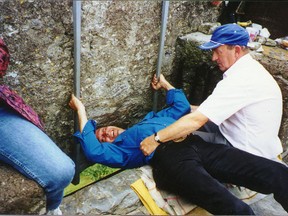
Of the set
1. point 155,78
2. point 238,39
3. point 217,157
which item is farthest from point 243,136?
point 155,78

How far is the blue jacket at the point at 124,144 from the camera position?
3.30 meters

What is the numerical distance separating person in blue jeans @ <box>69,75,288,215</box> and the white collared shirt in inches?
8.5

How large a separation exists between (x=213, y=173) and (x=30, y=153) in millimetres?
1735

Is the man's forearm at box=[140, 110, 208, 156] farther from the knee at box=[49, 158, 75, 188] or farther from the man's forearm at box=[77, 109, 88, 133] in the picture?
the knee at box=[49, 158, 75, 188]

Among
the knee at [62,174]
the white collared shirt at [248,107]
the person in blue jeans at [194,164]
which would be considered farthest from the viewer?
the white collared shirt at [248,107]

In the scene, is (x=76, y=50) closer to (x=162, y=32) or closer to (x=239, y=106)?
(x=162, y=32)

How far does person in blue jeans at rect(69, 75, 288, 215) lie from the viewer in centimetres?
283

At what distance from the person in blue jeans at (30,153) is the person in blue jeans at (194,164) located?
87cm

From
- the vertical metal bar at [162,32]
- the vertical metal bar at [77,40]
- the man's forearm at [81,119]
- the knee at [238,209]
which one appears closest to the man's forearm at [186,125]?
→ the knee at [238,209]

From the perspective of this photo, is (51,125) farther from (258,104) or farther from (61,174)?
(258,104)

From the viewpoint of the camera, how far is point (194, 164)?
9.97 ft

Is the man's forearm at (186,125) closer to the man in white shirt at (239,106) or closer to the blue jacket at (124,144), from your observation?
the man in white shirt at (239,106)

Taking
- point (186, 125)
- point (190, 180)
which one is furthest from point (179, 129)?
point (190, 180)

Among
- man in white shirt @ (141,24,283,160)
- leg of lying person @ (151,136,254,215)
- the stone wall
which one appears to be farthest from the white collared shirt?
the stone wall
